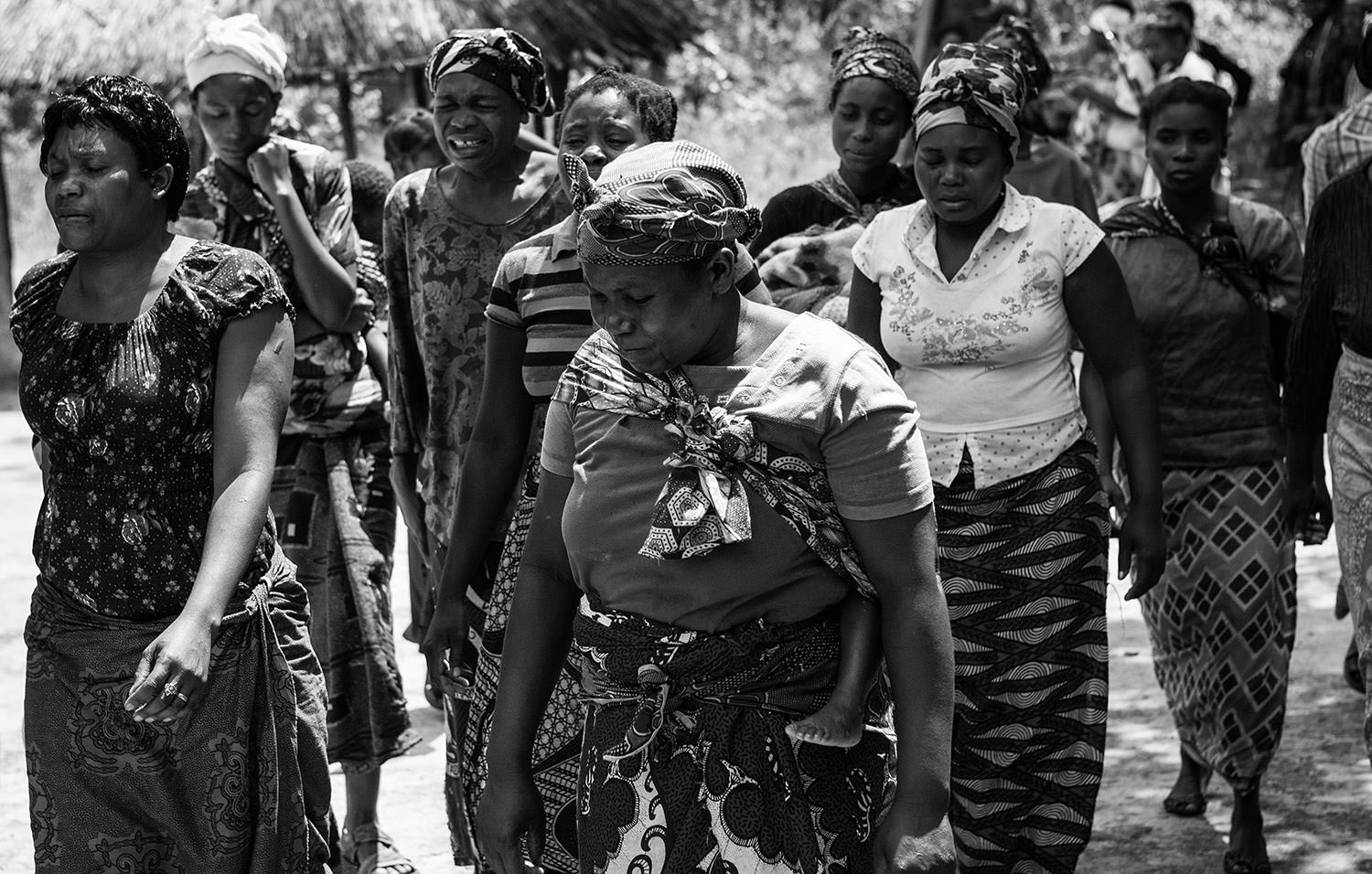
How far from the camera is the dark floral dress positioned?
12.3ft

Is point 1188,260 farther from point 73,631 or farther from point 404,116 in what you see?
point 404,116

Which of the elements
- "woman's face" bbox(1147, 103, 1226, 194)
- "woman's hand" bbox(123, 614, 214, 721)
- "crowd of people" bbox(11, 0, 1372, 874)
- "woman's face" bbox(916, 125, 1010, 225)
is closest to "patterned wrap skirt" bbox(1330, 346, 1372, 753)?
"crowd of people" bbox(11, 0, 1372, 874)

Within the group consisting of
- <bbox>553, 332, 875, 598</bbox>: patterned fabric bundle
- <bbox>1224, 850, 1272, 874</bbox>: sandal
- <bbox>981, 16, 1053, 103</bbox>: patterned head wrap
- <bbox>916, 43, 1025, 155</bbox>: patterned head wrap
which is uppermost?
<bbox>981, 16, 1053, 103</bbox>: patterned head wrap

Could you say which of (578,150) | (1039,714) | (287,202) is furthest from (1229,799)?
(287,202)

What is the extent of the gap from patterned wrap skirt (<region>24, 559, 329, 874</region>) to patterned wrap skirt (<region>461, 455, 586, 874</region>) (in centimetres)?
51

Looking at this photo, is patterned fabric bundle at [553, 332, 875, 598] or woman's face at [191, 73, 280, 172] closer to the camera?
patterned fabric bundle at [553, 332, 875, 598]

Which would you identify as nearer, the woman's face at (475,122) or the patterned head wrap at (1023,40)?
the woman's face at (475,122)

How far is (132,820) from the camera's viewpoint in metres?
3.78

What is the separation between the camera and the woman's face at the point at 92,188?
3.70m

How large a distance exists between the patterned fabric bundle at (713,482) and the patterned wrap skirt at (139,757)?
1.26 m

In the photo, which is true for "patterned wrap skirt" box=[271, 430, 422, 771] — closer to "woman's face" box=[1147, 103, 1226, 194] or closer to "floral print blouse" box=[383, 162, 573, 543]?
"floral print blouse" box=[383, 162, 573, 543]

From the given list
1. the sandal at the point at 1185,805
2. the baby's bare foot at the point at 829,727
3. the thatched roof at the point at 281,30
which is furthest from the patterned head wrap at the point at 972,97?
the thatched roof at the point at 281,30

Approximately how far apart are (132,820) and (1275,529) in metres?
3.42

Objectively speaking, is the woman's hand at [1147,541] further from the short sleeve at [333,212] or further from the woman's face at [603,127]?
the short sleeve at [333,212]
